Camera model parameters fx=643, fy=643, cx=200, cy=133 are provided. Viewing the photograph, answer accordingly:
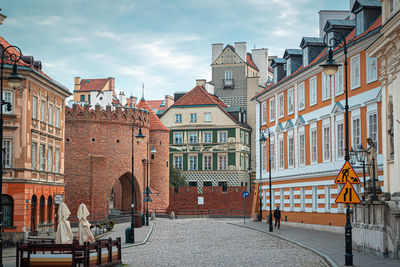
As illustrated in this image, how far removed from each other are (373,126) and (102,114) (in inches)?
1238

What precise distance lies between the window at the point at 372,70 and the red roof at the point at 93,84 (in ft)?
273

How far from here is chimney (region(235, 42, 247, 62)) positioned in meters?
82.1

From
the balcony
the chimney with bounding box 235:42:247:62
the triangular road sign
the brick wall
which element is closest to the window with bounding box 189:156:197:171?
the brick wall

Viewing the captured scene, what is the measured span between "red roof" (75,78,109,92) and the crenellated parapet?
51.2 metres

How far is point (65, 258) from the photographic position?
16.4 metres

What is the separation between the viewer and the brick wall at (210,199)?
6841cm

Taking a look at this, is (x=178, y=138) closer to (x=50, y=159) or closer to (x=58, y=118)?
(x=58, y=118)

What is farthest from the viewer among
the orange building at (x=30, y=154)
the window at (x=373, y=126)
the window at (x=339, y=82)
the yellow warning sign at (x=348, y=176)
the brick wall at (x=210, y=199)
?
the brick wall at (x=210, y=199)

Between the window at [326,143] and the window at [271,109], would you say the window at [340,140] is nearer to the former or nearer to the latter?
the window at [326,143]

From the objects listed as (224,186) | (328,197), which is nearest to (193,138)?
(224,186)

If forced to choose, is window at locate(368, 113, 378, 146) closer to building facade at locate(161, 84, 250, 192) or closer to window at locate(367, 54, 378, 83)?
window at locate(367, 54, 378, 83)

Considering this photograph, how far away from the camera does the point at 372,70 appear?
29.8 meters

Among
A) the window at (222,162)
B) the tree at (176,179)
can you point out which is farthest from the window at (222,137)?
the tree at (176,179)

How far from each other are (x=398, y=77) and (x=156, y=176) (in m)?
45.1
